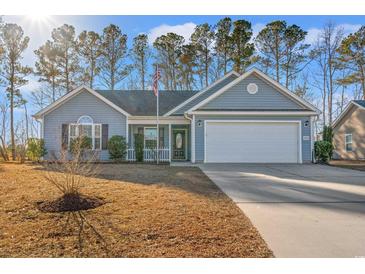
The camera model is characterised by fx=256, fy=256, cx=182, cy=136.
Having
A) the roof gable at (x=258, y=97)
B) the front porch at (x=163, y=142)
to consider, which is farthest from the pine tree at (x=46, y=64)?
the roof gable at (x=258, y=97)

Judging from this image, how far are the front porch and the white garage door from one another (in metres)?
2.62

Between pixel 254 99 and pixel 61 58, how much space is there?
19535mm

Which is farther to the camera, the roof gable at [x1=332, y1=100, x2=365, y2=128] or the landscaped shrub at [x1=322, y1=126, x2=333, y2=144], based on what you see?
the roof gable at [x1=332, y1=100, x2=365, y2=128]

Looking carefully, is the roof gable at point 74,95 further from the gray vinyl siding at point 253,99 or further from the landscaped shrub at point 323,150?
the landscaped shrub at point 323,150

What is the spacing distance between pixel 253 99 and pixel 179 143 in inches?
211

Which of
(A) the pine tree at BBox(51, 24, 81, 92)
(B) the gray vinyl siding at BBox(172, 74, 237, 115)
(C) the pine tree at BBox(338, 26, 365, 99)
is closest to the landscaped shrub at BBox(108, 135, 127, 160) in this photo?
(B) the gray vinyl siding at BBox(172, 74, 237, 115)

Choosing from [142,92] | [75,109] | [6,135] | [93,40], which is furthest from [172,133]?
[93,40]

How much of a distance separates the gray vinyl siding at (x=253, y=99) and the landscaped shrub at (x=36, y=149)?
9791 mm

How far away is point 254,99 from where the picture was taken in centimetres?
1447

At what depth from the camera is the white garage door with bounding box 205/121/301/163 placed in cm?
1411

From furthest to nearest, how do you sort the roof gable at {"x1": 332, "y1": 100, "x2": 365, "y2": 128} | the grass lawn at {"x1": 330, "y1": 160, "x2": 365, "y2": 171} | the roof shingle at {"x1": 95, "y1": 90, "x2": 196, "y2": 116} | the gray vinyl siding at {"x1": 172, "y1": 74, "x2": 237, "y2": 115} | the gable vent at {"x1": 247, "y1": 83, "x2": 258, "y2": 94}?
the roof gable at {"x1": 332, "y1": 100, "x2": 365, "y2": 128} < the roof shingle at {"x1": 95, "y1": 90, "x2": 196, "y2": 116} < the gray vinyl siding at {"x1": 172, "y1": 74, "x2": 237, "y2": 115} < the gable vent at {"x1": 247, "y1": 83, "x2": 258, "y2": 94} < the grass lawn at {"x1": 330, "y1": 160, "x2": 365, "y2": 171}

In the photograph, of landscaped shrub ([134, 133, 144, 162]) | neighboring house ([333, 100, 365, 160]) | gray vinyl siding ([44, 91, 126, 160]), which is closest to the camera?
landscaped shrub ([134, 133, 144, 162])

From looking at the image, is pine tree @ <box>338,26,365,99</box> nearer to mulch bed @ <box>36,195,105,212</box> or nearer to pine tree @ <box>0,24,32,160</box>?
mulch bed @ <box>36,195,105,212</box>

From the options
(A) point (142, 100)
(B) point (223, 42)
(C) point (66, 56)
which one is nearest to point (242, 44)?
(B) point (223, 42)
